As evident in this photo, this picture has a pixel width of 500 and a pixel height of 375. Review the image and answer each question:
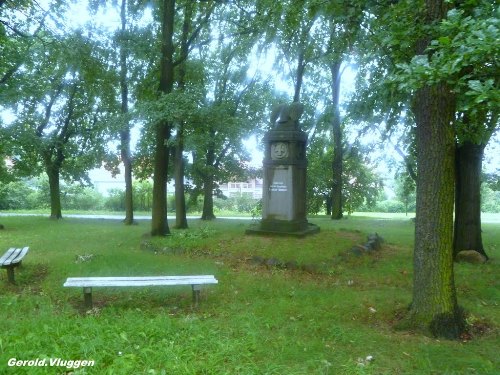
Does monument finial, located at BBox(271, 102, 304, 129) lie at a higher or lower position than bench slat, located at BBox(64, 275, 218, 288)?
higher

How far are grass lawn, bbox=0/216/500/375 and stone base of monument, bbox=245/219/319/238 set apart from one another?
0.41m

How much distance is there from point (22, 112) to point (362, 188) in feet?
84.2

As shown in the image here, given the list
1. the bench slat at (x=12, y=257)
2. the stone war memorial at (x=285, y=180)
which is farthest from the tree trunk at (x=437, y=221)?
the bench slat at (x=12, y=257)

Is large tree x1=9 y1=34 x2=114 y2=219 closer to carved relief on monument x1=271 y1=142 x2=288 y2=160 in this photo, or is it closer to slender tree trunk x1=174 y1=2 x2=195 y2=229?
slender tree trunk x1=174 y1=2 x2=195 y2=229

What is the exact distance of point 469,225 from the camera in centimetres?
1046

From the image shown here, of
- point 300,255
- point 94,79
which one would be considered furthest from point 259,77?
point 300,255

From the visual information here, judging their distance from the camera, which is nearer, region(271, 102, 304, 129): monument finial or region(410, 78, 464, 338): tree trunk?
region(410, 78, 464, 338): tree trunk

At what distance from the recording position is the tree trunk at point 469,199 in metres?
10.5

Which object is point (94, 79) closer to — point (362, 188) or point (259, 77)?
point (259, 77)

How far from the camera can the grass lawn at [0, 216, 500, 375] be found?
167 inches

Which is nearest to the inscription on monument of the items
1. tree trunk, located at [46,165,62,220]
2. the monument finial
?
the monument finial

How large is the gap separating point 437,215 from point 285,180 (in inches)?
267

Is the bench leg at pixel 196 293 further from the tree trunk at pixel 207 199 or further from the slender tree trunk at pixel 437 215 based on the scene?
the tree trunk at pixel 207 199

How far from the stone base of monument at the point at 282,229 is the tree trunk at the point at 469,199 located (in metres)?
3.78
